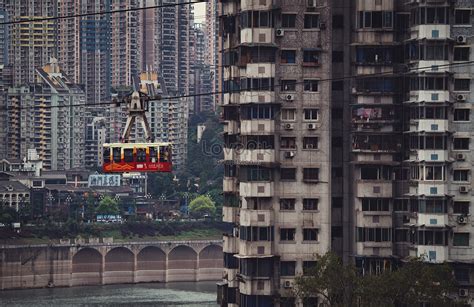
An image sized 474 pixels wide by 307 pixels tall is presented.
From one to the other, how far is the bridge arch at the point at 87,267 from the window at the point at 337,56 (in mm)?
85155

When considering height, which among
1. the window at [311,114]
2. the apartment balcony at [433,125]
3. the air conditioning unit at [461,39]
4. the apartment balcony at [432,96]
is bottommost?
the apartment balcony at [433,125]

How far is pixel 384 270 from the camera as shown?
230 ft

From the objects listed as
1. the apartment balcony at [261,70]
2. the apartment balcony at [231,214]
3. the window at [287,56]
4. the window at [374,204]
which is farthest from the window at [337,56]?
the apartment balcony at [231,214]

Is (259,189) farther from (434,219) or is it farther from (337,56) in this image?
(434,219)

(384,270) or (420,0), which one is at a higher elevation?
(420,0)

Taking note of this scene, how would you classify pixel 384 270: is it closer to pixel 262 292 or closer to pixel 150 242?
pixel 262 292

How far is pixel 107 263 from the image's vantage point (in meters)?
163

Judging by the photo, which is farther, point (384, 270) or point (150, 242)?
point (150, 242)

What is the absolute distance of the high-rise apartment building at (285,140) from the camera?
2908 inches

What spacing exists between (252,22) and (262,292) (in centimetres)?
1013

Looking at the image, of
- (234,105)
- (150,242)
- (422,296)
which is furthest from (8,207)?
(422,296)

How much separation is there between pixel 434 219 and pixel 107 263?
93.0 m

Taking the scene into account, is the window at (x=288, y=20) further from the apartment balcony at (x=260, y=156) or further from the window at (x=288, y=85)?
the apartment balcony at (x=260, y=156)

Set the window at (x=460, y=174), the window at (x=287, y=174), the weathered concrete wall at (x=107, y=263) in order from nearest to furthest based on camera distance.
→ the window at (x=460, y=174) → the window at (x=287, y=174) → the weathered concrete wall at (x=107, y=263)
